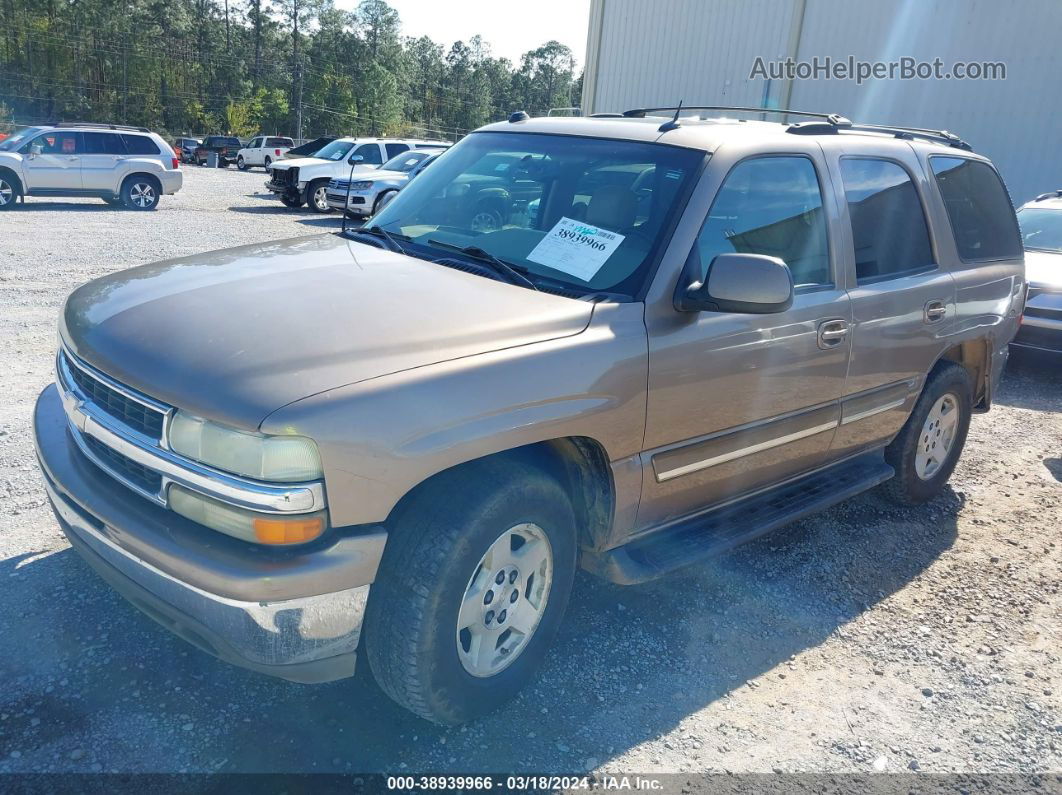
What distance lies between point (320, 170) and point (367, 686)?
1892cm

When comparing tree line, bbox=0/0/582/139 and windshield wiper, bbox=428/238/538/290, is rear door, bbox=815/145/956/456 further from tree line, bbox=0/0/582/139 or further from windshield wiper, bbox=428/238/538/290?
tree line, bbox=0/0/582/139

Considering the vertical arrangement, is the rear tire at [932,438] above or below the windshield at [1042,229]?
below

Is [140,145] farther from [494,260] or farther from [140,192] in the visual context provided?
[494,260]

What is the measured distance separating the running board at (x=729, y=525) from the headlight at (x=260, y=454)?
130 centimetres

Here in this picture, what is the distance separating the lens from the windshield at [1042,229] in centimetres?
917

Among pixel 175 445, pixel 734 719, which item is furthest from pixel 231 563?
pixel 734 719

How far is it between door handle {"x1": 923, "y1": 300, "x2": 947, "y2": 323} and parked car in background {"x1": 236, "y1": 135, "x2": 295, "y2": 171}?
40.7 m

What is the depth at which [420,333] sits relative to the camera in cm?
256

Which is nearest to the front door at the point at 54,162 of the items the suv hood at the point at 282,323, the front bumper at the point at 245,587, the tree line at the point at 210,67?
the suv hood at the point at 282,323

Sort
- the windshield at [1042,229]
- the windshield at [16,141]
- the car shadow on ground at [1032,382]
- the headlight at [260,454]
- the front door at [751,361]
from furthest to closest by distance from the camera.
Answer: the windshield at [16,141], the windshield at [1042,229], the car shadow on ground at [1032,382], the front door at [751,361], the headlight at [260,454]

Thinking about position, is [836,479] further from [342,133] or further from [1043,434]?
[342,133]

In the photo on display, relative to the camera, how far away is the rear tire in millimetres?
4594

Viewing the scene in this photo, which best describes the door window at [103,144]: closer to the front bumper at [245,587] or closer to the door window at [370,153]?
the door window at [370,153]

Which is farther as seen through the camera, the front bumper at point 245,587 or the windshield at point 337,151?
the windshield at point 337,151
